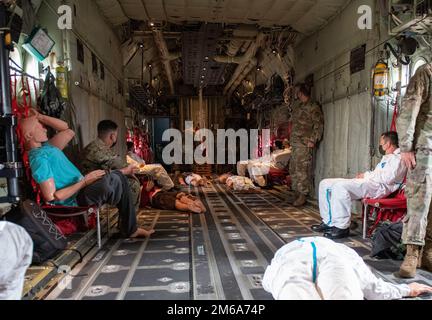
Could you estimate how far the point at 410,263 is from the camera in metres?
2.78

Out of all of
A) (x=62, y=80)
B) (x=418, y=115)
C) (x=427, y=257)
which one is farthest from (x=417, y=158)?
(x=62, y=80)

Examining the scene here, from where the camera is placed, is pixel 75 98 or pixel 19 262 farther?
pixel 75 98

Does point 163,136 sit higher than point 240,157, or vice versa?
point 163,136

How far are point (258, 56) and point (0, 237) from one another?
32.5 feet

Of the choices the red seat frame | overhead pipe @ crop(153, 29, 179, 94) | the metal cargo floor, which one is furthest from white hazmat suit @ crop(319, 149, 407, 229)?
overhead pipe @ crop(153, 29, 179, 94)

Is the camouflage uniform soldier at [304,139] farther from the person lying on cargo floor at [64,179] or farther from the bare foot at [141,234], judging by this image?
the person lying on cargo floor at [64,179]

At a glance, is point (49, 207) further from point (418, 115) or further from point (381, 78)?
point (381, 78)

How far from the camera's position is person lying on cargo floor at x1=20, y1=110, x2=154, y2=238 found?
119 inches

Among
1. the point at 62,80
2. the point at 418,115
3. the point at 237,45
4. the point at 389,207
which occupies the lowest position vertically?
the point at 389,207

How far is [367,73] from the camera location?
4.68 metres

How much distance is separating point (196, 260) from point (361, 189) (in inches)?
90.1

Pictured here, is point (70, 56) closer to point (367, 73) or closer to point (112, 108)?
point (112, 108)

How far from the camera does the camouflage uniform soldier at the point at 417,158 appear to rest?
2.82 metres

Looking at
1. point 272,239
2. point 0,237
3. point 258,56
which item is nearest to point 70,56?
point 0,237
